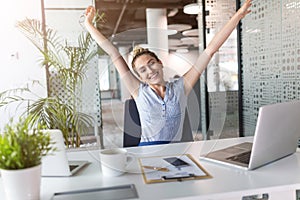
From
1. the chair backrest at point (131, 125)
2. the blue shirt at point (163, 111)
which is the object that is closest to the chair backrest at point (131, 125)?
the chair backrest at point (131, 125)

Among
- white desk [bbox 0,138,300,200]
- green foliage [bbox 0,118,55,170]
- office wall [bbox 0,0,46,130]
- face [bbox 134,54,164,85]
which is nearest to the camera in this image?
green foliage [bbox 0,118,55,170]

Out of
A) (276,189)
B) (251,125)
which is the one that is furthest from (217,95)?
(276,189)

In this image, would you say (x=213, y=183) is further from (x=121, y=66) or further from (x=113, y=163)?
(x=121, y=66)

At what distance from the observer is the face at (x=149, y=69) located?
142cm

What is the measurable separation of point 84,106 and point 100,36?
5.87 ft

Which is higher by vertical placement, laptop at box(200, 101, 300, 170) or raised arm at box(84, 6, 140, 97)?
raised arm at box(84, 6, 140, 97)

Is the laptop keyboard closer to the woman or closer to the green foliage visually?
the woman

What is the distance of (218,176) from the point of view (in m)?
1.01

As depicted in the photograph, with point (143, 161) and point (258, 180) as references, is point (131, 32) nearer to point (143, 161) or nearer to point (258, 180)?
point (143, 161)

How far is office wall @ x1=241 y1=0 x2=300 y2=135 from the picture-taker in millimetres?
1812

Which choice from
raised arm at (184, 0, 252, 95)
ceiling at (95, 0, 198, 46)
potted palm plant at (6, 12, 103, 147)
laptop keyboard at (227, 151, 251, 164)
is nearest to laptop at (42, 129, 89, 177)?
laptop keyboard at (227, 151, 251, 164)

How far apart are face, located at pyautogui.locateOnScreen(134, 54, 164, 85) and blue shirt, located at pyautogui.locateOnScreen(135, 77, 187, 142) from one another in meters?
0.05

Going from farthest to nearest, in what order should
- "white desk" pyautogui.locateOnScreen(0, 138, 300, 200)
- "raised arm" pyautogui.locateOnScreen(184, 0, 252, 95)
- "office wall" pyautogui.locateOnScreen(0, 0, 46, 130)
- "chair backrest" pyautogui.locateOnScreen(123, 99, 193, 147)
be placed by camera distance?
"office wall" pyautogui.locateOnScreen(0, 0, 46, 130) → "chair backrest" pyautogui.locateOnScreen(123, 99, 193, 147) → "raised arm" pyautogui.locateOnScreen(184, 0, 252, 95) → "white desk" pyautogui.locateOnScreen(0, 138, 300, 200)

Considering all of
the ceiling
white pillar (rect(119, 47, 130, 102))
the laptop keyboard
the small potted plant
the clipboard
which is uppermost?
the ceiling
